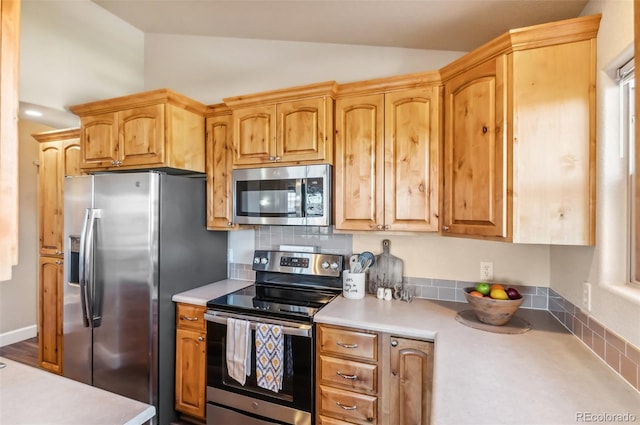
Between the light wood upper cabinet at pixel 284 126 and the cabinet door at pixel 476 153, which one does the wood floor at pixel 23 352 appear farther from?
the cabinet door at pixel 476 153

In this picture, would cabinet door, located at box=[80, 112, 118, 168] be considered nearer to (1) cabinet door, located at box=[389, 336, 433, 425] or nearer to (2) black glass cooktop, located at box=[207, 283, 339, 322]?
(2) black glass cooktop, located at box=[207, 283, 339, 322]

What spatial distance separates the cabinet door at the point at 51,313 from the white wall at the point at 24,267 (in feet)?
3.62

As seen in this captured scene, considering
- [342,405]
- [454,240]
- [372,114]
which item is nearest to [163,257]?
[342,405]

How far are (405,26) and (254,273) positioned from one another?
2161 mm

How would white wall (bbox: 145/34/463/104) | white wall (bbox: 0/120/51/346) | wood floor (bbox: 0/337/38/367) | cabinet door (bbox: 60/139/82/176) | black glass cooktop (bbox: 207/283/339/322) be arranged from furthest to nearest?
1. white wall (bbox: 0/120/51/346)
2. wood floor (bbox: 0/337/38/367)
3. cabinet door (bbox: 60/139/82/176)
4. white wall (bbox: 145/34/463/104)
5. black glass cooktop (bbox: 207/283/339/322)

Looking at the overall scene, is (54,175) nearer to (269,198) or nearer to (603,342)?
(269,198)

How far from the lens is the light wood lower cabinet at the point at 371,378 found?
1609 mm

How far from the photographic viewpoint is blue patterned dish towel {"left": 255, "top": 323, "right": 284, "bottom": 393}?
6.05 feet

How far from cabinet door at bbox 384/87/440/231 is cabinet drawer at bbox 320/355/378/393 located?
832 millimetres

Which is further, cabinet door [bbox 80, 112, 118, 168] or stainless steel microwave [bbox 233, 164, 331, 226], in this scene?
cabinet door [bbox 80, 112, 118, 168]

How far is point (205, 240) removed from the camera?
2.52 meters

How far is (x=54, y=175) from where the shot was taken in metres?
2.91

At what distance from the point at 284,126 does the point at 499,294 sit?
1.68 meters

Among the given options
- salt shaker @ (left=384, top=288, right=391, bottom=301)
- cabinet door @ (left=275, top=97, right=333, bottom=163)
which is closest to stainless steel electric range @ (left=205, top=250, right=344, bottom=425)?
salt shaker @ (left=384, top=288, right=391, bottom=301)
